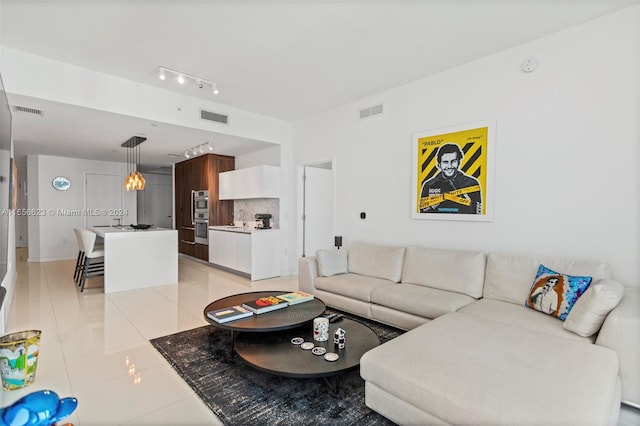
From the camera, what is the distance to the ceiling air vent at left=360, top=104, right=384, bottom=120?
4.37m

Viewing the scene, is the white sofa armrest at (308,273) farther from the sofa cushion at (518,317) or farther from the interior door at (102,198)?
the interior door at (102,198)

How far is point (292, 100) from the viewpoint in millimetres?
4688

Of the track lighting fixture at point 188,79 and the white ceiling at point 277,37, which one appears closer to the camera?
the white ceiling at point 277,37

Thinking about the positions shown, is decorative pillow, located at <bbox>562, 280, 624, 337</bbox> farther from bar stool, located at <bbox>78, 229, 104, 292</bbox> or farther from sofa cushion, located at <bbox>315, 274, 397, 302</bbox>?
bar stool, located at <bbox>78, 229, 104, 292</bbox>

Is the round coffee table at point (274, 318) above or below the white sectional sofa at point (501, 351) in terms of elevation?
below

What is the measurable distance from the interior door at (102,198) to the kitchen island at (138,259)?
3.81 m

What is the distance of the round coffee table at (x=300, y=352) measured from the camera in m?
1.97

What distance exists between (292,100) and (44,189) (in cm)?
691

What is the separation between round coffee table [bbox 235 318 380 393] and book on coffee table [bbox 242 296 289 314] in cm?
20

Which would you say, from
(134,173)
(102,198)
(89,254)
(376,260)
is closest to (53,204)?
(102,198)

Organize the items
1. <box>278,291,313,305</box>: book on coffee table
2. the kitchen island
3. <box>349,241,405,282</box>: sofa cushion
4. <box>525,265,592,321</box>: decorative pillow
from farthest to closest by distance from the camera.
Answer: the kitchen island → <box>349,241,405,282</box>: sofa cushion → <box>278,291,313,305</box>: book on coffee table → <box>525,265,592,321</box>: decorative pillow

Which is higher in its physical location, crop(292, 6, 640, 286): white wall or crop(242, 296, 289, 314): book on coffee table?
crop(292, 6, 640, 286): white wall

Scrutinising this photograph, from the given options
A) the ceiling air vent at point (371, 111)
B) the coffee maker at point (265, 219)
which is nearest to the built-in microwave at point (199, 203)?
the coffee maker at point (265, 219)

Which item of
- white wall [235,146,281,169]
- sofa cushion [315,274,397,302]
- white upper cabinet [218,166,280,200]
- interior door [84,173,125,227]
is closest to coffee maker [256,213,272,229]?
white upper cabinet [218,166,280,200]
